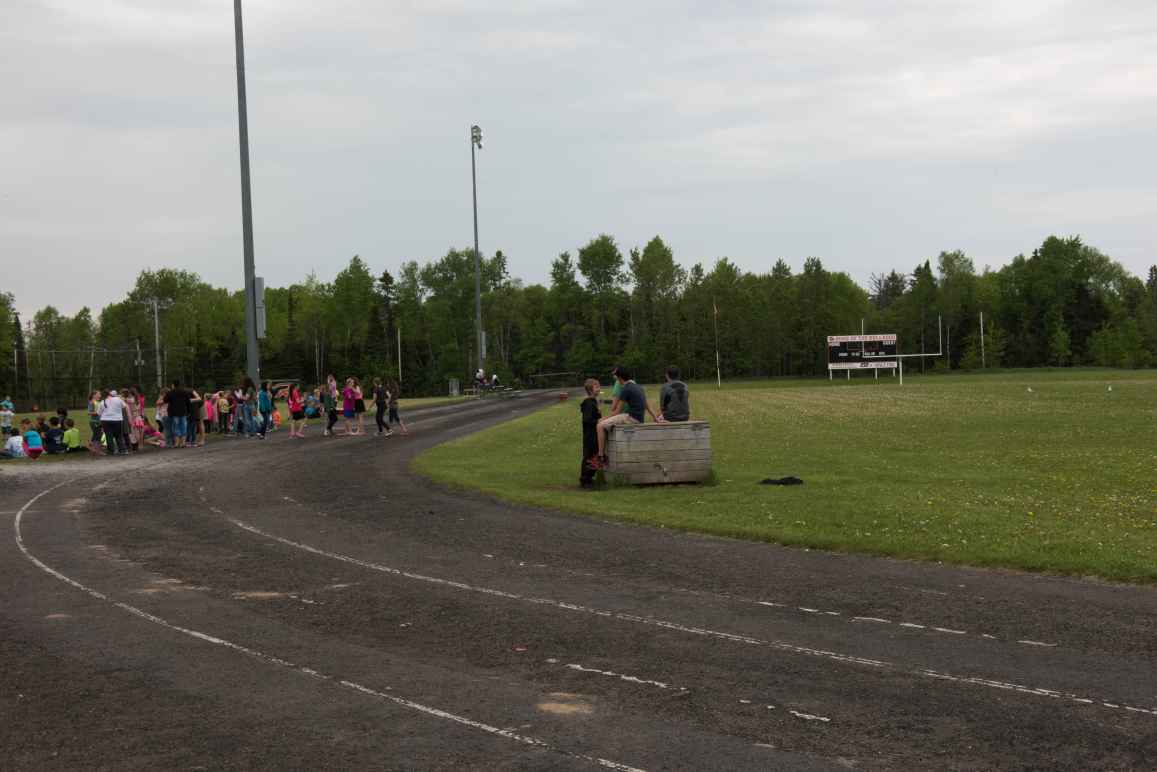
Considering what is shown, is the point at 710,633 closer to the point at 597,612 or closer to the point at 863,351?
the point at 597,612

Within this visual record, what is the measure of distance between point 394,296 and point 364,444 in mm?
114361

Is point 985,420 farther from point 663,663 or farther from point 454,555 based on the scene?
point 663,663

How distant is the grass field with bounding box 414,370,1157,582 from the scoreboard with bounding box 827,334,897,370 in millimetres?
53680

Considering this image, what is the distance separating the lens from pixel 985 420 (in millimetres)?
32406

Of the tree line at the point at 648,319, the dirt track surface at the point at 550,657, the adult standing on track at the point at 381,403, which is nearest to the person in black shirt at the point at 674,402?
the dirt track surface at the point at 550,657

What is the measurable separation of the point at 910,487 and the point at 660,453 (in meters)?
3.90

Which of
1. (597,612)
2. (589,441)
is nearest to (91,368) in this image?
(589,441)

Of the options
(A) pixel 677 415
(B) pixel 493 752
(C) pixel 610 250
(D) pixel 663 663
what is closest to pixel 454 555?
(D) pixel 663 663

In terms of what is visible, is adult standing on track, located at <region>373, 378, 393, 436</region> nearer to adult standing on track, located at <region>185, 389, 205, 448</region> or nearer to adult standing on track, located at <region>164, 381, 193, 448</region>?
adult standing on track, located at <region>185, 389, 205, 448</region>

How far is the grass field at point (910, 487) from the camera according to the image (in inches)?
457

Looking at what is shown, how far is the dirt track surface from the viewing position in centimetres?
575

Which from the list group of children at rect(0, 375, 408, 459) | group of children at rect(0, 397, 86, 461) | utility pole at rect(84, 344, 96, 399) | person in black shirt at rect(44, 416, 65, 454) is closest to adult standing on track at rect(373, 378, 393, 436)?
group of children at rect(0, 375, 408, 459)

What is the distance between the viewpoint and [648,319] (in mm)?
130000

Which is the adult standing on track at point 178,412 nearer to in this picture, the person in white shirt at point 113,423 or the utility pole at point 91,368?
the person in white shirt at point 113,423
